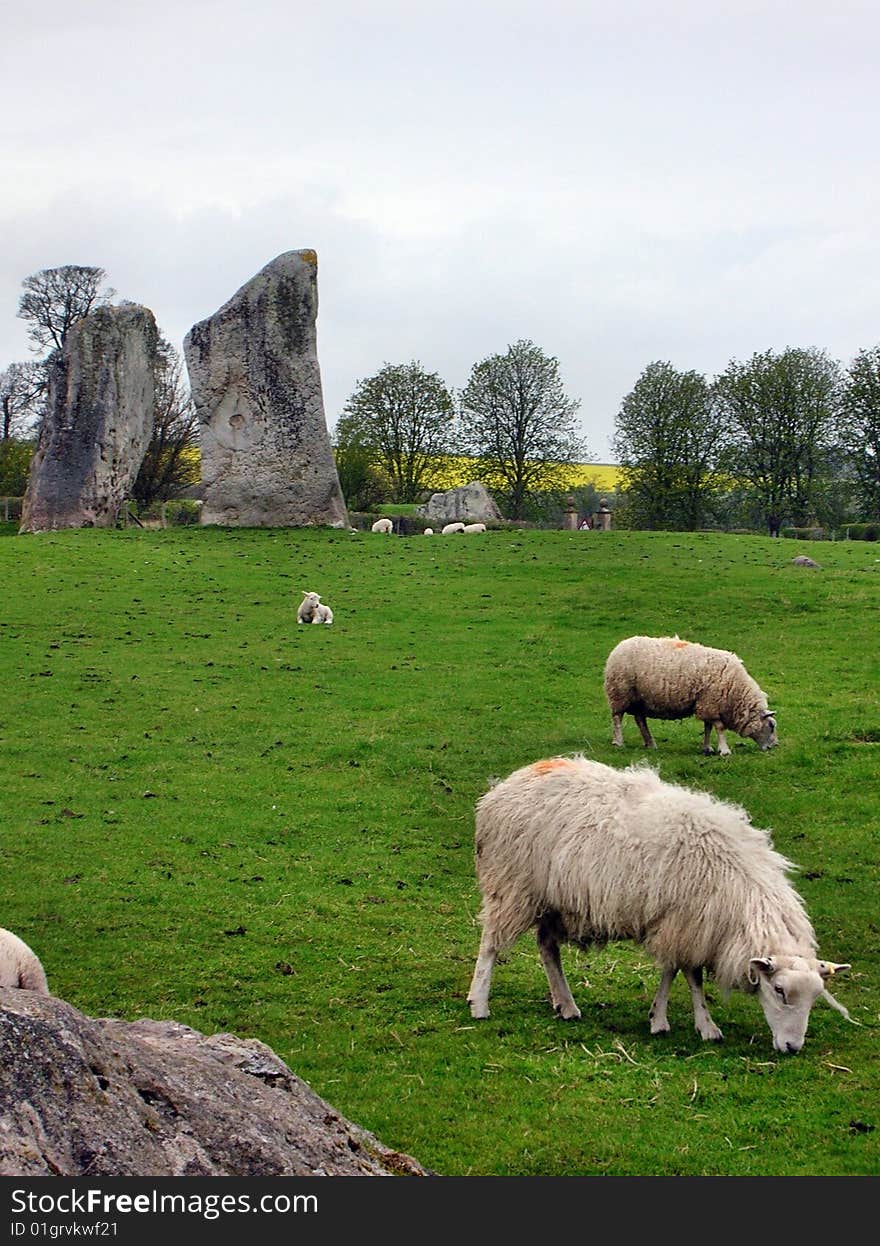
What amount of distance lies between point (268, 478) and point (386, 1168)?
31734mm

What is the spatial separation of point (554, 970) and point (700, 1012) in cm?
114

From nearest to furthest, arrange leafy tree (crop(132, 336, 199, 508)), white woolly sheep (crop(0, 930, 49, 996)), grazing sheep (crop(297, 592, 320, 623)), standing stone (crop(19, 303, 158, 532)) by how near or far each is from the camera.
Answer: white woolly sheep (crop(0, 930, 49, 996)), grazing sheep (crop(297, 592, 320, 623)), standing stone (crop(19, 303, 158, 532)), leafy tree (crop(132, 336, 199, 508))

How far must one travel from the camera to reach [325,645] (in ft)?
75.7

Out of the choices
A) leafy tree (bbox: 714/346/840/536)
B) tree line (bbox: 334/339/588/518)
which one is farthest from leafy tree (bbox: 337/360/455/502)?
leafy tree (bbox: 714/346/840/536)

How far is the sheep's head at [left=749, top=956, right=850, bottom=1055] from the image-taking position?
7.80 m

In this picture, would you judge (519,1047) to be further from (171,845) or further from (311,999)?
(171,845)

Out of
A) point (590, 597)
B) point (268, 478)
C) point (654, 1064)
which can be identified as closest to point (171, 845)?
point (654, 1064)

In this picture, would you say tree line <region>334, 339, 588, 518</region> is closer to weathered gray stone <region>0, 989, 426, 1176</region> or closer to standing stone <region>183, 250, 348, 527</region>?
standing stone <region>183, 250, 348, 527</region>

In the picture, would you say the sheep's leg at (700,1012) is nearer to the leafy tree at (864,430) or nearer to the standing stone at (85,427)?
the standing stone at (85,427)

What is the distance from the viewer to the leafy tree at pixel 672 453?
56875mm

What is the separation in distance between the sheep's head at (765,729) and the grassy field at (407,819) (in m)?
0.22

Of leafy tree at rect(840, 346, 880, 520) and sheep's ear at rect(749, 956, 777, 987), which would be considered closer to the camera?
sheep's ear at rect(749, 956, 777, 987)

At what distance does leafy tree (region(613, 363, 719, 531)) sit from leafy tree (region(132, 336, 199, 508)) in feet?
69.6

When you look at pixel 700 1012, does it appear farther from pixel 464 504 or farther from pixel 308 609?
pixel 464 504
